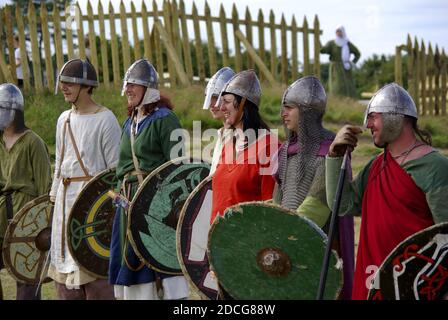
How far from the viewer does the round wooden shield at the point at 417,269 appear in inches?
163

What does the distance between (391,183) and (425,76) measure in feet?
46.0

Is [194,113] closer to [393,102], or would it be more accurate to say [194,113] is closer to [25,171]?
[25,171]

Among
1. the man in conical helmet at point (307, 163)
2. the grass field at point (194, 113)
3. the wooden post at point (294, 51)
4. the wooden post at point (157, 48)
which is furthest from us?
the wooden post at point (294, 51)

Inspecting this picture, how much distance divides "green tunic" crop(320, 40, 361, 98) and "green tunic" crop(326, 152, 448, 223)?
12283mm

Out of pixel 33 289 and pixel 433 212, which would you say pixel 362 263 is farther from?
pixel 33 289

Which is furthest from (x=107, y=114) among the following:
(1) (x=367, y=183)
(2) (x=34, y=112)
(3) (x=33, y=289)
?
(2) (x=34, y=112)

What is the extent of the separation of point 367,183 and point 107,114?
2605 mm

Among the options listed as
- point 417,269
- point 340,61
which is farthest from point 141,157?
point 340,61

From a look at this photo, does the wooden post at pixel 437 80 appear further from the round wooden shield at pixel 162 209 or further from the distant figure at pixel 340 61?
the round wooden shield at pixel 162 209

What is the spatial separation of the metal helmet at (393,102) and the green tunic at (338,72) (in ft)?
40.5

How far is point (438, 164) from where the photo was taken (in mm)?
4410

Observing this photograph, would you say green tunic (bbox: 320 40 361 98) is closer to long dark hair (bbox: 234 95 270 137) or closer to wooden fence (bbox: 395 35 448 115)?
wooden fence (bbox: 395 35 448 115)

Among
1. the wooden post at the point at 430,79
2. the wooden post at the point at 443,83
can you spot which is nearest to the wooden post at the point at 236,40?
the wooden post at the point at 430,79
